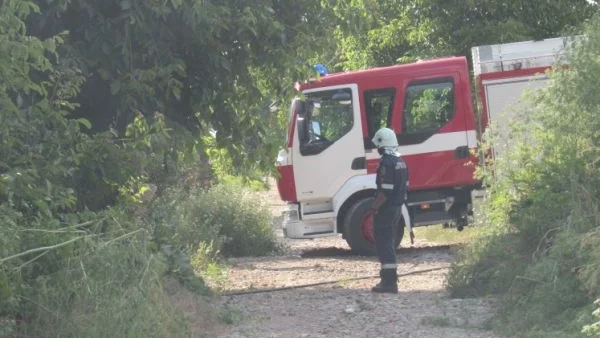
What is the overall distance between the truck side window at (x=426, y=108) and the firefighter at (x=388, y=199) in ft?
13.1

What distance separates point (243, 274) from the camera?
1489cm

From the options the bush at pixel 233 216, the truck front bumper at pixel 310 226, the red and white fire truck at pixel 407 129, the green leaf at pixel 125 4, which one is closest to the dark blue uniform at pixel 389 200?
the green leaf at pixel 125 4

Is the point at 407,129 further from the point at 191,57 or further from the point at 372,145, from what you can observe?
the point at 191,57

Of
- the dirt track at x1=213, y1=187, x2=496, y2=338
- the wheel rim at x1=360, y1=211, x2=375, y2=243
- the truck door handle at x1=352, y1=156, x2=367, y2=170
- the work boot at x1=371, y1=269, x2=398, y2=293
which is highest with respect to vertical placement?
the truck door handle at x1=352, y1=156, x2=367, y2=170

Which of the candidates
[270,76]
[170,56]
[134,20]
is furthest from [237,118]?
[134,20]

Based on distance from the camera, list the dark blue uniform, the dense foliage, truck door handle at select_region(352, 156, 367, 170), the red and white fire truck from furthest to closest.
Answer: truck door handle at select_region(352, 156, 367, 170), the red and white fire truck, the dark blue uniform, the dense foliage

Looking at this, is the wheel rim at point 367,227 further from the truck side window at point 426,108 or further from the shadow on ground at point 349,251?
the truck side window at point 426,108

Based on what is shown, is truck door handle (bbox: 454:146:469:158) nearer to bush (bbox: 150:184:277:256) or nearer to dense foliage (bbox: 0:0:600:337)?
dense foliage (bbox: 0:0:600:337)

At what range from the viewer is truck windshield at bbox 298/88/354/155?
15828 mm

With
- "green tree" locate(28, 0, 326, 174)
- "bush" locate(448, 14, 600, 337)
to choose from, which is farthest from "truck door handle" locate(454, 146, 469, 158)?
"green tree" locate(28, 0, 326, 174)

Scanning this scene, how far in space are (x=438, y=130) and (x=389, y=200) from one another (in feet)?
13.9

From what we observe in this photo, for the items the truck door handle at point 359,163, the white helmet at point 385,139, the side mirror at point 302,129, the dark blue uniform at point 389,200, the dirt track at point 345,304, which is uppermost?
the side mirror at point 302,129

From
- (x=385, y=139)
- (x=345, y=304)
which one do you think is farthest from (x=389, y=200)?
(x=345, y=304)

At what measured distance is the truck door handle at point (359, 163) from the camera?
15.9 meters
